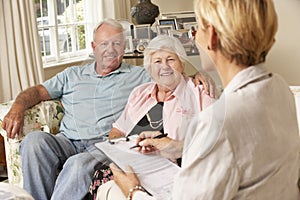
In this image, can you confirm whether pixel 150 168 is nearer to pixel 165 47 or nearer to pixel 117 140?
pixel 117 140

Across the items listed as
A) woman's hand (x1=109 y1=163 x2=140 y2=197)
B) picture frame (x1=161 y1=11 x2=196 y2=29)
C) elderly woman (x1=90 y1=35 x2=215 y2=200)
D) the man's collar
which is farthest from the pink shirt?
picture frame (x1=161 y1=11 x2=196 y2=29)

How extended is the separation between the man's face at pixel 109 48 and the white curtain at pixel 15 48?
143 cm

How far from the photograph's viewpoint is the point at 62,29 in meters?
4.18

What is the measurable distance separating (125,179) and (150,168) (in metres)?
0.11

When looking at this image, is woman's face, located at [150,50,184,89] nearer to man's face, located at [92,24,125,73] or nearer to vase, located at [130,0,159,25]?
man's face, located at [92,24,125,73]

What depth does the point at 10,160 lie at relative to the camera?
2.54 metres

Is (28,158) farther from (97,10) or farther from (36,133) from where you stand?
(97,10)

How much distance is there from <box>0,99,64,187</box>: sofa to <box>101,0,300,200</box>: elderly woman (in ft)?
5.14

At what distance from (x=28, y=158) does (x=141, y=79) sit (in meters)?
0.96

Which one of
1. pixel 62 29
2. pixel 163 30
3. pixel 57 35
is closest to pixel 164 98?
pixel 163 30

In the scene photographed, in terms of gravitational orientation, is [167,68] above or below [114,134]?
above

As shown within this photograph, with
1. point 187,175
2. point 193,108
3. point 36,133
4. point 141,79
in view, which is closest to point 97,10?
point 36,133

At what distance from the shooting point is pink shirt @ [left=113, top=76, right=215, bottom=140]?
1360 mm

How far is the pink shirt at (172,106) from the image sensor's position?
1360 millimetres
